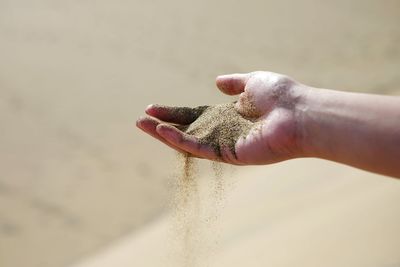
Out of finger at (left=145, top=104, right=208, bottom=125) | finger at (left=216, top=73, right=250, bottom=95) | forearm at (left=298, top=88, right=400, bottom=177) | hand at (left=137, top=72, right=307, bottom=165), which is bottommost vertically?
forearm at (left=298, top=88, right=400, bottom=177)

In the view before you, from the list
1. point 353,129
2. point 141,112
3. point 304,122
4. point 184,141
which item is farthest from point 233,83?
point 141,112

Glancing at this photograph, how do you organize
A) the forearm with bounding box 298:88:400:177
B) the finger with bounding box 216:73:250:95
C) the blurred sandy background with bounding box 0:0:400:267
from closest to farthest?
the forearm with bounding box 298:88:400:177 → the finger with bounding box 216:73:250:95 → the blurred sandy background with bounding box 0:0:400:267

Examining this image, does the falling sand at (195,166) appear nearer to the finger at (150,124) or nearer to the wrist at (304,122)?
the finger at (150,124)

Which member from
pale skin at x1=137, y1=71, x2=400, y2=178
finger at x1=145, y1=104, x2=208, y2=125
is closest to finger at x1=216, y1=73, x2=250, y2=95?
pale skin at x1=137, y1=71, x2=400, y2=178

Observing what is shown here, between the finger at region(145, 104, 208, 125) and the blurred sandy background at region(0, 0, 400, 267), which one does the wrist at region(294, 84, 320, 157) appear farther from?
the blurred sandy background at region(0, 0, 400, 267)

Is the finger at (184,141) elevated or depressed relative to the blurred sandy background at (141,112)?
depressed

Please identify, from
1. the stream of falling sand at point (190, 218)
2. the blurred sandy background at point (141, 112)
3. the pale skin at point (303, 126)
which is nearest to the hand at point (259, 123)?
the pale skin at point (303, 126)

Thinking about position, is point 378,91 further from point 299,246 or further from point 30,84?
point 30,84
